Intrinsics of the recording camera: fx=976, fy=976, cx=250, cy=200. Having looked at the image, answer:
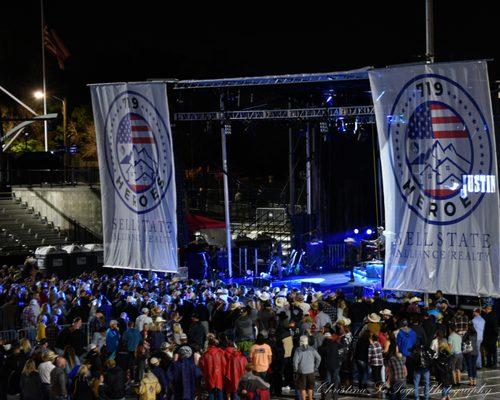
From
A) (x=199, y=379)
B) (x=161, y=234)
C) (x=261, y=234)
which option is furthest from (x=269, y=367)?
(x=261, y=234)

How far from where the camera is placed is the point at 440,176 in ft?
45.8

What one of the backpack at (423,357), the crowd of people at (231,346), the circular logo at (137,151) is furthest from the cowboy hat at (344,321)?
the circular logo at (137,151)

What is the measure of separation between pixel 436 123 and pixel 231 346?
4563mm

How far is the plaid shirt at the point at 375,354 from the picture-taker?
→ 620 inches

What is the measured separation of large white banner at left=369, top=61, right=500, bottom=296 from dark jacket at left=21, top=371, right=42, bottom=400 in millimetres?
5519

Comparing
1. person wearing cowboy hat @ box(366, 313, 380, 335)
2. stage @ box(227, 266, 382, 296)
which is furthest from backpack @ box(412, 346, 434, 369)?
stage @ box(227, 266, 382, 296)

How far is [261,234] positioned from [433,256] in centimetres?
2098

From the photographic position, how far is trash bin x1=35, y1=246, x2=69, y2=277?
2992cm

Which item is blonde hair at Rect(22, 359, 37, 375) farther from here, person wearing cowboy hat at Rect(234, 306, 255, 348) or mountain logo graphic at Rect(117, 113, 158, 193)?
person wearing cowboy hat at Rect(234, 306, 255, 348)

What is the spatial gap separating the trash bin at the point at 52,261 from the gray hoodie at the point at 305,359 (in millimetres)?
16123

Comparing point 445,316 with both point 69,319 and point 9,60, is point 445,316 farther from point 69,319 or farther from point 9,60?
point 9,60

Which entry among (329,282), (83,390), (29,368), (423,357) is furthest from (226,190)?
(83,390)

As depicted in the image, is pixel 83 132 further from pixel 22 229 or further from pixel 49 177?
pixel 22 229

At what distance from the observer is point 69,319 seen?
19.2 metres
